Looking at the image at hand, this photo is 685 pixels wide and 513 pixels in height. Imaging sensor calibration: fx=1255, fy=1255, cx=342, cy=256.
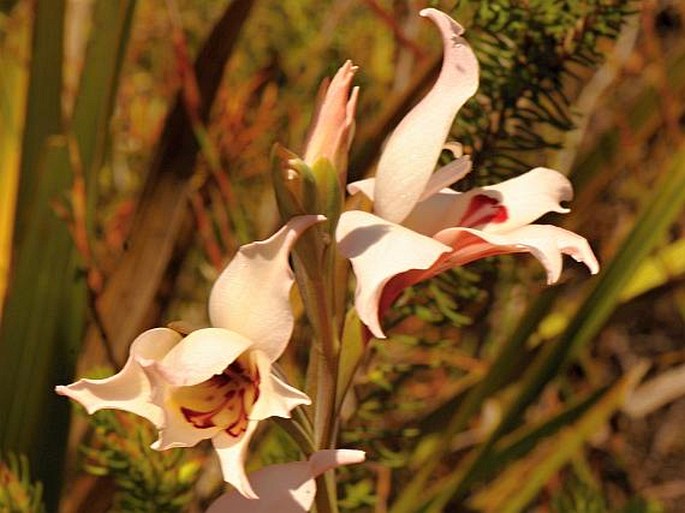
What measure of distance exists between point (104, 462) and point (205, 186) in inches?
14.7

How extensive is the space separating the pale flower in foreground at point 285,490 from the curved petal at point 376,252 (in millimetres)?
63

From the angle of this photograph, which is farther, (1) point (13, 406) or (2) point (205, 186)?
(2) point (205, 186)

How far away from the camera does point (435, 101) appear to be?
481 mm

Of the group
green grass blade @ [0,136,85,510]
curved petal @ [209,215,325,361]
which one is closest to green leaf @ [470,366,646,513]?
green grass blade @ [0,136,85,510]

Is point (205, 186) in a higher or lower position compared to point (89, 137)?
lower

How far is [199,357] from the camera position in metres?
0.42

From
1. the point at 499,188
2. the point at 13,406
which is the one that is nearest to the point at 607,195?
the point at 13,406

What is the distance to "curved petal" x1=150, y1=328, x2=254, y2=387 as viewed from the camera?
42 cm

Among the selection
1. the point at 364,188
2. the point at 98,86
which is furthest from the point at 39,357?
the point at 364,188

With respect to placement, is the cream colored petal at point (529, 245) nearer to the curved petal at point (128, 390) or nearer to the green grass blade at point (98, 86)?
the curved petal at point (128, 390)

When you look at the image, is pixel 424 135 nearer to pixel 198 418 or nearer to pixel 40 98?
pixel 198 418

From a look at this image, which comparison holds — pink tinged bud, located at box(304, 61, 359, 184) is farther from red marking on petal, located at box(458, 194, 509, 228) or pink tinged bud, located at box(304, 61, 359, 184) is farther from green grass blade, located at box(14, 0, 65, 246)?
green grass blade, located at box(14, 0, 65, 246)

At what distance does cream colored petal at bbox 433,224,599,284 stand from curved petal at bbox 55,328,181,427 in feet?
0.38

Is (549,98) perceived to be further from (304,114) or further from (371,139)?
(304,114)
